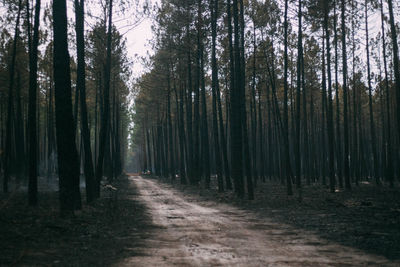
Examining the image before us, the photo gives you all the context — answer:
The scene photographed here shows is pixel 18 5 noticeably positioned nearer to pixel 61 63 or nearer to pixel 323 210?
pixel 61 63

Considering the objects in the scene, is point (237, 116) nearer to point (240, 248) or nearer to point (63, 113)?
point (63, 113)

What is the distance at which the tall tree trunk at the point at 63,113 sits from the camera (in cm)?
967

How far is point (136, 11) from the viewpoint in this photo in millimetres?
15383

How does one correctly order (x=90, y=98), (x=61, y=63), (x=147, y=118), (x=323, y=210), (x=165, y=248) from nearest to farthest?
1. (x=165, y=248)
2. (x=61, y=63)
3. (x=323, y=210)
4. (x=90, y=98)
5. (x=147, y=118)

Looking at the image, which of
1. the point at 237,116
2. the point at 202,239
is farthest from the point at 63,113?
the point at 237,116

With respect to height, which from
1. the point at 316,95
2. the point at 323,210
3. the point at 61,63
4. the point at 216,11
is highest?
the point at 216,11

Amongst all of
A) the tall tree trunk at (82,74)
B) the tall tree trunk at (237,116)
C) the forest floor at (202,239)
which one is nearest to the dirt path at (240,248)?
the forest floor at (202,239)

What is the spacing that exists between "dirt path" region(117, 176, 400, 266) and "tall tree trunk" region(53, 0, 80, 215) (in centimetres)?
260

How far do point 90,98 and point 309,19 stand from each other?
2377cm

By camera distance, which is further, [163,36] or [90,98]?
[90,98]

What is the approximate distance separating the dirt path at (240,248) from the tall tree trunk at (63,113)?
2.60 metres

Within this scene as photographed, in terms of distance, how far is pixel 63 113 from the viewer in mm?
9695

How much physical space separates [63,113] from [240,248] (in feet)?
19.5

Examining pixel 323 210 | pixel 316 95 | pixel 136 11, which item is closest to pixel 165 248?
pixel 323 210
